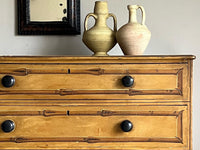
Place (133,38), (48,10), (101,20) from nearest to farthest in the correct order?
(133,38) < (101,20) < (48,10)

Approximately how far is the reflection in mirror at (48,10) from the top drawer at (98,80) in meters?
0.56

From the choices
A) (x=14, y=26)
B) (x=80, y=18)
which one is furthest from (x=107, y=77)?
(x=14, y=26)

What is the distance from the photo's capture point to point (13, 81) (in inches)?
54.8

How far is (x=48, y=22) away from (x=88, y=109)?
27.2 inches

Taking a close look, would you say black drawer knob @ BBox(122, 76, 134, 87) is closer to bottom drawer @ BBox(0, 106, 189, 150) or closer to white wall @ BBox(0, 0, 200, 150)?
bottom drawer @ BBox(0, 106, 189, 150)

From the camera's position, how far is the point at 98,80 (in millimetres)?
1393

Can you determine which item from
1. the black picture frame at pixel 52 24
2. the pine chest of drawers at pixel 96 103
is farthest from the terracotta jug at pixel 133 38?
the black picture frame at pixel 52 24

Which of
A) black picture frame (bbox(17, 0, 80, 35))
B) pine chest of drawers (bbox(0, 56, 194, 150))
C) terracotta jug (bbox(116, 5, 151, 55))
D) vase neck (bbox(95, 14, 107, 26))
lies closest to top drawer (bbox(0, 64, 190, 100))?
pine chest of drawers (bbox(0, 56, 194, 150))

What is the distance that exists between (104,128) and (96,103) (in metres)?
0.10

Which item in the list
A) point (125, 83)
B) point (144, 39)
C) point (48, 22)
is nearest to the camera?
point (125, 83)

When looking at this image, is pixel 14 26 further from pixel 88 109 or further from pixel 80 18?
pixel 88 109

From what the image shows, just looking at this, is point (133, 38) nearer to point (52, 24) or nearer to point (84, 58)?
point (84, 58)

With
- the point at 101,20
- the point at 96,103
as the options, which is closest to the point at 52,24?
the point at 101,20

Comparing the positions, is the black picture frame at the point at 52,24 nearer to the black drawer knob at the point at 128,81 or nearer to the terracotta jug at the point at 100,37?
the terracotta jug at the point at 100,37
